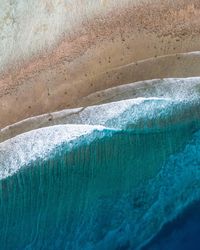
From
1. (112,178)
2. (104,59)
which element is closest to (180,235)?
(112,178)

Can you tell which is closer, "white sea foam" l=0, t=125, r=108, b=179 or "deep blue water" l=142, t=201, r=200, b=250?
"white sea foam" l=0, t=125, r=108, b=179

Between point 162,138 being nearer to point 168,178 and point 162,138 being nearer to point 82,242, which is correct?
point 168,178

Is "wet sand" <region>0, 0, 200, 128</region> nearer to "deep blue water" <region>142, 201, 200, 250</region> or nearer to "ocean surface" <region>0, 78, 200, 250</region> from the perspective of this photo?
"ocean surface" <region>0, 78, 200, 250</region>

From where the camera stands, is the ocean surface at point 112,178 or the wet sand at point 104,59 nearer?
the ocean surface at point 112,178

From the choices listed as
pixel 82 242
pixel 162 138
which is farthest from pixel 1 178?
pixel 162 138

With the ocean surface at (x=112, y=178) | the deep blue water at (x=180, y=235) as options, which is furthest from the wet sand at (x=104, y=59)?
the deep blue water at (x=180, y=235)

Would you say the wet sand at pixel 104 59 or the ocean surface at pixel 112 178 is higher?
the wet sand at pixel 104 59

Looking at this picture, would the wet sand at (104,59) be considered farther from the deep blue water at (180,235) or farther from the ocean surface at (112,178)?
the deep blue water at (180,235)

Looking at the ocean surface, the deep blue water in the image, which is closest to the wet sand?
the ocean surface
